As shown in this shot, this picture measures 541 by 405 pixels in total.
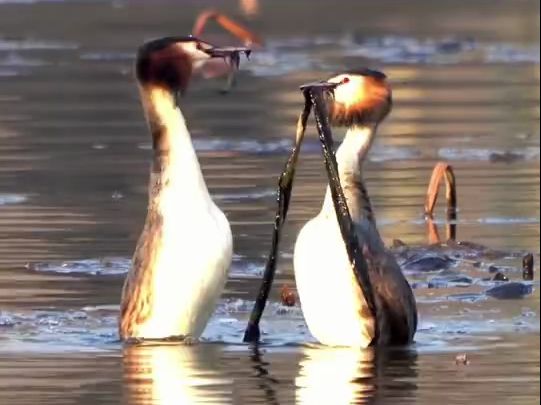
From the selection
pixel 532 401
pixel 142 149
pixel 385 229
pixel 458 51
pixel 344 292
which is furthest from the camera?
pixel 458 51

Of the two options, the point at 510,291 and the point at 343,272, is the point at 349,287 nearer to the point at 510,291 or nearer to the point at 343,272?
the point at 343,272

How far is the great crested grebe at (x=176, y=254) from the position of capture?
11.1 meters

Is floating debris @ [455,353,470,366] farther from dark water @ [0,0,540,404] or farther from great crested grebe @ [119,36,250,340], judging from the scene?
great crested grebe @ [119,36,250,340]

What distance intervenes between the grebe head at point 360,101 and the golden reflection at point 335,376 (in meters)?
1.31

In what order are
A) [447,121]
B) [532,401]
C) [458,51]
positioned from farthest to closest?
[458,51], [447,121], [532,401]

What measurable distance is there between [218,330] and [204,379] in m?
1.52

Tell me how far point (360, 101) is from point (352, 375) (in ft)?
6.27

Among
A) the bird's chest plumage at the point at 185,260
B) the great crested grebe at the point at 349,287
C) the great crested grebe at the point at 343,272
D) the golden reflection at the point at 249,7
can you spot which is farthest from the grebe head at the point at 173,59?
the golden reflection at the point at 249,7

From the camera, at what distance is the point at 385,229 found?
14.7 m

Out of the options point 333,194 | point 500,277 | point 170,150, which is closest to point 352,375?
point 333,194

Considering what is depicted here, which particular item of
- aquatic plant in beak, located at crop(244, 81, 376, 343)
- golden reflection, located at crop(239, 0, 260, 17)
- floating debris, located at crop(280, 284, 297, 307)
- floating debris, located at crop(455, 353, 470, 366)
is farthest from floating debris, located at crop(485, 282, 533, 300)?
golden reflection, located at crop(239, 0, 260, 17)

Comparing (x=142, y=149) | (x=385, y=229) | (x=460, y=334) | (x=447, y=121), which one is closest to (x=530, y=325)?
(x=460, y=334)

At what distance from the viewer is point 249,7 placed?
3919 centimetres

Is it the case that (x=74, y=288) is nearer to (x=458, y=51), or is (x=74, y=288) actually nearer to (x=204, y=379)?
(x=204, y=379)
